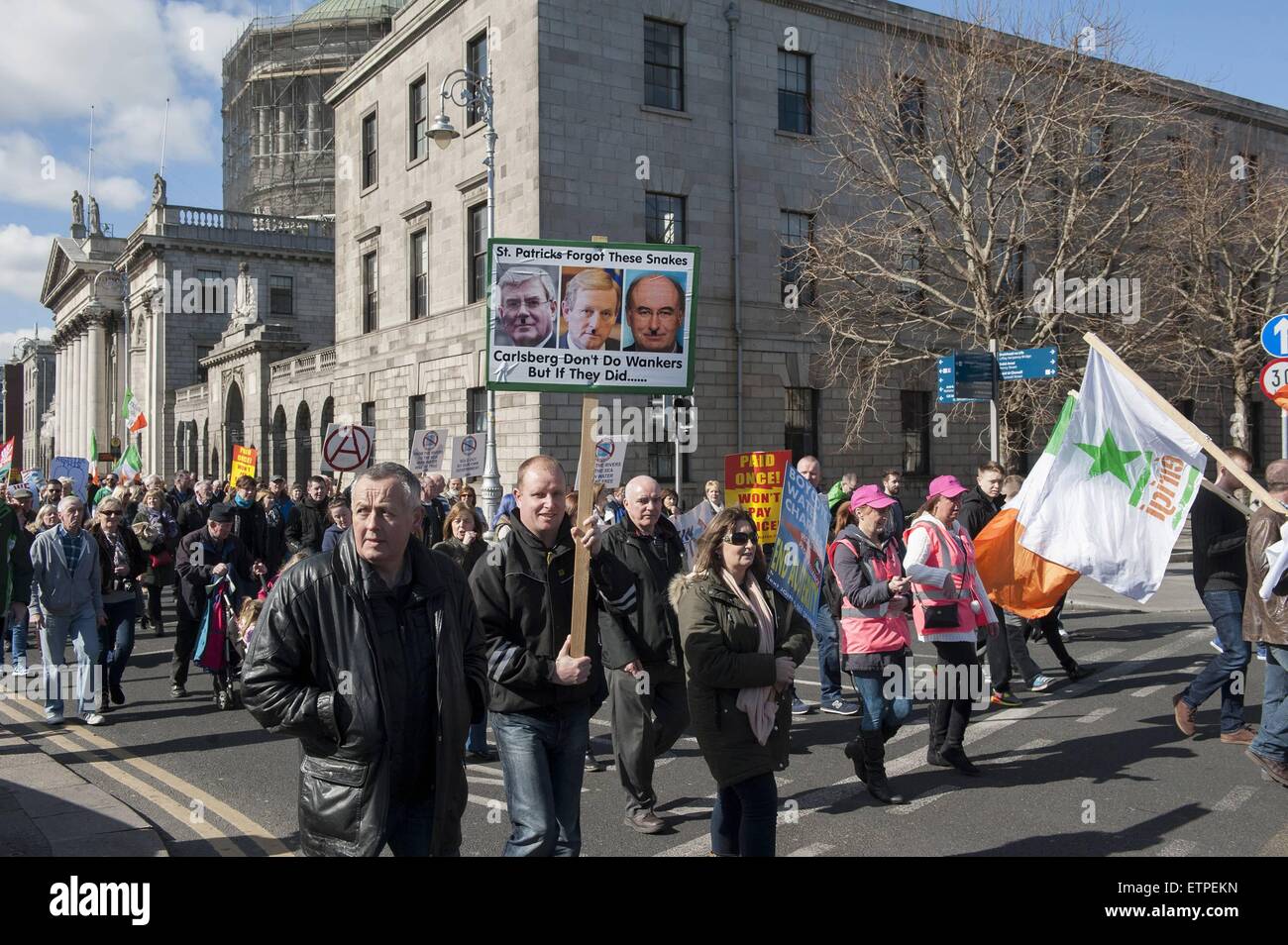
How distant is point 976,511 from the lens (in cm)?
990

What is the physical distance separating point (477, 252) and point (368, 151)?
801 cm

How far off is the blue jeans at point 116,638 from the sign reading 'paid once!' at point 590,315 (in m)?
6.14

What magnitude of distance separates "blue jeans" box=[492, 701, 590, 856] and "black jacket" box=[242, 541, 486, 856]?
0.77 m

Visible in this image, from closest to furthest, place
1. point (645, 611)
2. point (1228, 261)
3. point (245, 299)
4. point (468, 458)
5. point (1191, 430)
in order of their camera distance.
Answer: point (1191, 430)
point (645, 611)
point (468, 458)
point (1228, 261)
point (245, 299)

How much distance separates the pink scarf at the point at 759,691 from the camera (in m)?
4.51

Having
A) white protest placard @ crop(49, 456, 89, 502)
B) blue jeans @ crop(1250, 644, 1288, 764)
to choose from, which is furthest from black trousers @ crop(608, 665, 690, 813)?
white protest placard @ crop(49, 456, 89, 502)

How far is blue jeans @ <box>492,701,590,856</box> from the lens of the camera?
4273 mm

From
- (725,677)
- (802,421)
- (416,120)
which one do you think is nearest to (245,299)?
(416,120)

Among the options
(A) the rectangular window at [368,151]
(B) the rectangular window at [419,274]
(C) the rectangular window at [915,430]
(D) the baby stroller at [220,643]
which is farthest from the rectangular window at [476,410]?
(D) the baby stroller at [220,643]

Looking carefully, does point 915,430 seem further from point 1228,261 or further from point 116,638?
point 116,638

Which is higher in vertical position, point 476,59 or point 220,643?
point 476,59

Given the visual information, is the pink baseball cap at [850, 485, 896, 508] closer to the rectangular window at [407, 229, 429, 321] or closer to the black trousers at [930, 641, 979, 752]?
the black trousers at [930, 641, 979, 752]
